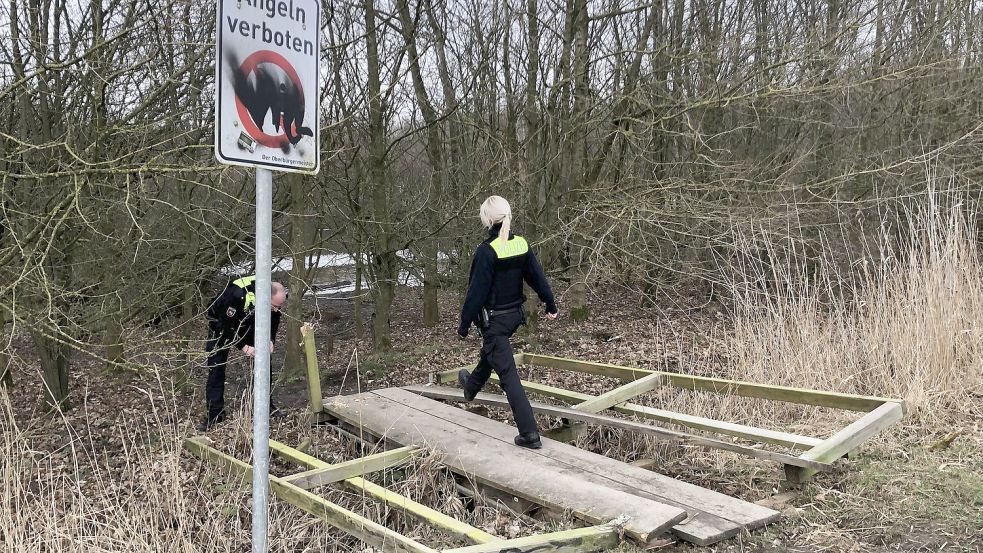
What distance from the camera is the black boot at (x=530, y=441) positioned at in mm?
4863

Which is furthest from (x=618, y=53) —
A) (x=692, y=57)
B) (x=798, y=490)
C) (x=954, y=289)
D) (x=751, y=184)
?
(x=798, y=490)

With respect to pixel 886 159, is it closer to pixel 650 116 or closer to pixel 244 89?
pixel 650 116

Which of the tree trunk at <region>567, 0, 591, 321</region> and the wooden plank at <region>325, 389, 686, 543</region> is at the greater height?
the tree trunk at <region>567, 0, 591, 321</region>

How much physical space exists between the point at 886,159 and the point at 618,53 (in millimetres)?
4918

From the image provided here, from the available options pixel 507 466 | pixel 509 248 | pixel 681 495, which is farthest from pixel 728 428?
pixel 509 248

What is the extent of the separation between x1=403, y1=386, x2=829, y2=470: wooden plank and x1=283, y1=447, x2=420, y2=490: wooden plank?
1.19 meters

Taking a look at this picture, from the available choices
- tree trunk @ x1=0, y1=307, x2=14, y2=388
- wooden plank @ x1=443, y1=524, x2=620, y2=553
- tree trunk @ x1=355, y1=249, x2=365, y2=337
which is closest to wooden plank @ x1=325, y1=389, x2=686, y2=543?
wooden plank @ x1=443, y1=524, x2=620, y2=553

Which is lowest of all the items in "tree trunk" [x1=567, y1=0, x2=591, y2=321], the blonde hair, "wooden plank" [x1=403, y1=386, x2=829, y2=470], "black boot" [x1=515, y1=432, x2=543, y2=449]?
"black boot" [x1=515, y1=432, x2=543, y2=449]

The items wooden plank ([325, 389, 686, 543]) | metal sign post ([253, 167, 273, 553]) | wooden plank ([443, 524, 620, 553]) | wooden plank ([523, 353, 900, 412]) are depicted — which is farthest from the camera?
wooden plank ([523, 353, 900, 412])

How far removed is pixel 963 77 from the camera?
1077 centimetres

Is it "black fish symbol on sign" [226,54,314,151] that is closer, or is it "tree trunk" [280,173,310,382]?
"black fish symbol on sign" [226,54,314,151]

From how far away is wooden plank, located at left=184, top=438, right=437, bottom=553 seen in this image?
3.36m

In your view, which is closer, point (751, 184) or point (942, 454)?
point (942, 454)

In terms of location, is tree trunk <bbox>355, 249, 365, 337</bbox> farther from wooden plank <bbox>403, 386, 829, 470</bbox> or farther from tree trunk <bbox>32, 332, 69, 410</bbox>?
tree trunk <bbox>32, 332, 69, 410</bbox>
